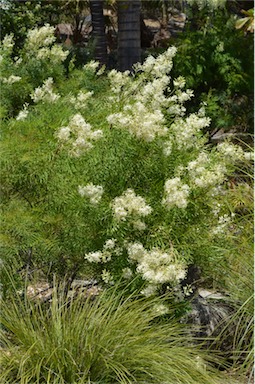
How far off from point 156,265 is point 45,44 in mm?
3634

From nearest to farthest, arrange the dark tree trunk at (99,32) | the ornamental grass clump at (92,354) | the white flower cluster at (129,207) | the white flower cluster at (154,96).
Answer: the ornamental grass clump at (92,354) → the white flower cluster at (129,207) → the white flower cluster at (154,96) → the dark tree trunk at (99,32)

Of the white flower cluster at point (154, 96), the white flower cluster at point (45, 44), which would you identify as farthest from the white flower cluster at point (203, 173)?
the white flower cluster at point (45, 44)

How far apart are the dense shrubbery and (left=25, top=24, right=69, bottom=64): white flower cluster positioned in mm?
2008

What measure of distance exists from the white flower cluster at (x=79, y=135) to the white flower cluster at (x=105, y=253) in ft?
1.95

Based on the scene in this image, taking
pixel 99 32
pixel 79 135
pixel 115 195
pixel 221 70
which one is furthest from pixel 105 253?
pixel 99 32

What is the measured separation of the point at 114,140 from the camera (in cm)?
468

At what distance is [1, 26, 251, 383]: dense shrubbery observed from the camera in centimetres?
445

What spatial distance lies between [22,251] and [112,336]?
4.35ft

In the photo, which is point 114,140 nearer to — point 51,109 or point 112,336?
point 51,109

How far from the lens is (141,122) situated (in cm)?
455

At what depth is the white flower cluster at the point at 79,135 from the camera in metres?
4.48

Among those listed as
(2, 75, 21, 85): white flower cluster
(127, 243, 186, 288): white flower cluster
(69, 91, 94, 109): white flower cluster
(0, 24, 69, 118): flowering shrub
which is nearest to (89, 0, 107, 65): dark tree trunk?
(0, 24, 69, 118): flowering shrub

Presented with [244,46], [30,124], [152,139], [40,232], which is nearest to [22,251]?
[40,232]

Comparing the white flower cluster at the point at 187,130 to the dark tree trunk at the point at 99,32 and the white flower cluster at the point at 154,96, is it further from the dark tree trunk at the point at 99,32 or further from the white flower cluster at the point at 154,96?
the dark tree trunk at the point at 99,32
